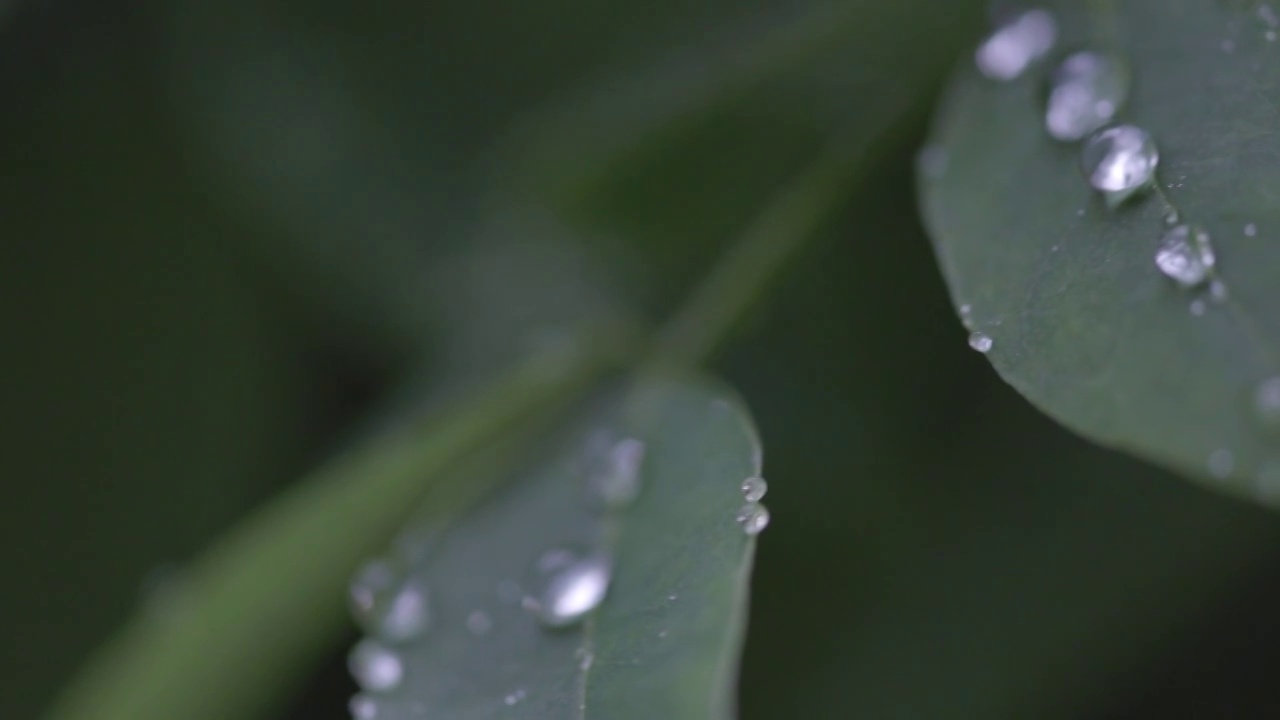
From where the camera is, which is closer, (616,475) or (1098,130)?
(1098,130)

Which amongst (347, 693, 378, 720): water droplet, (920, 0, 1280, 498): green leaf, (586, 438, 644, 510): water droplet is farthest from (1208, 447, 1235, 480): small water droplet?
(347, 693, 378, 720): water droplet

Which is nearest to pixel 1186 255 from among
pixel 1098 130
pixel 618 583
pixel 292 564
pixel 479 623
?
pixel 1098 130

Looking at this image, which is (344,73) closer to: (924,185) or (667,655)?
(924,185)

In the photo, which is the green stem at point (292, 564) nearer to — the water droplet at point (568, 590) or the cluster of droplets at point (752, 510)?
the water droplet at point (568, 590)

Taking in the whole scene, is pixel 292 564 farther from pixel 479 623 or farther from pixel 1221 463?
pixel 1221 463

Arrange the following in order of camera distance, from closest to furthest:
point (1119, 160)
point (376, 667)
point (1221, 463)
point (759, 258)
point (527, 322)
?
point (1221, 463)
point (1119, 160)
point (376, 667)
point (759, 258)
point (527, 322)

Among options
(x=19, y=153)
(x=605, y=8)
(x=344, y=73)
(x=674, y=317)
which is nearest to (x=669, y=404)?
(x=674, y=317)

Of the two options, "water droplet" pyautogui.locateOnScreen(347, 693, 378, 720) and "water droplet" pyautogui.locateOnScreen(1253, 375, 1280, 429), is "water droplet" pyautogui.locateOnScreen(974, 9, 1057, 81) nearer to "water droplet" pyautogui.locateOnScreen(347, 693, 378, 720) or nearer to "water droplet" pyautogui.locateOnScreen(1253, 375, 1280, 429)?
"water droplet" pyautogui.locateOnScreen(1253, 375, 1280, 429)

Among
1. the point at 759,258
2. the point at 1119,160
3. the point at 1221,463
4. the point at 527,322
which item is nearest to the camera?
the point at 1221,463
